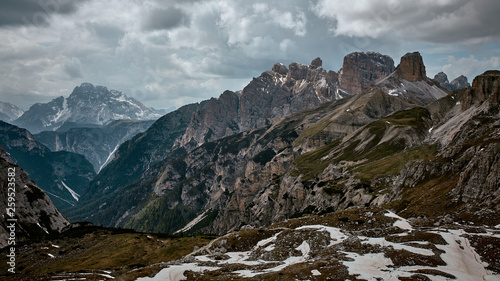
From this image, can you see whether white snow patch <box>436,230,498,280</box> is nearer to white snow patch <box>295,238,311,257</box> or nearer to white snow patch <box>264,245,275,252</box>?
white snow patch <box>295,238,311,257</box>

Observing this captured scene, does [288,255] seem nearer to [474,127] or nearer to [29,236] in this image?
[474,127]

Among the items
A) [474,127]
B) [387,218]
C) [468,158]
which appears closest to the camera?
[387,218]

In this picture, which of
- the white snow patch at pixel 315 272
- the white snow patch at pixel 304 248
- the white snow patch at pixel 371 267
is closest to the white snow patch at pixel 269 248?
the white snow patch at pixel 304 248

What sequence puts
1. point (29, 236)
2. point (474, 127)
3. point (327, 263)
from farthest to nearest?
1. point (29, 236)
2. point (474, 127)
3. point (327, 263)

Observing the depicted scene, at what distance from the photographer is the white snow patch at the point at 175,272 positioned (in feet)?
223

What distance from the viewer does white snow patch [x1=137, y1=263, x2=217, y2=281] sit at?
68.1 m

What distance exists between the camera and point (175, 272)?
2788 inches

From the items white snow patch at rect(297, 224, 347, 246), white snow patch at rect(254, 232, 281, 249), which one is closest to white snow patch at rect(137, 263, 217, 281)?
white snow patch at rect(254, 232, 281, 249)

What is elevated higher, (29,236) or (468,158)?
(468,158)

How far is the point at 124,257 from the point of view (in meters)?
126

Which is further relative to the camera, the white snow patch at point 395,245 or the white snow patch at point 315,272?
the white snow patch at point 395,245

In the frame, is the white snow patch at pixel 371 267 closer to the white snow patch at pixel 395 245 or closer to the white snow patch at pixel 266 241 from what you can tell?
the white snow patch at pixel 395 245

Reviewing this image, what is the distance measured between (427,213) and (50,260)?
131m

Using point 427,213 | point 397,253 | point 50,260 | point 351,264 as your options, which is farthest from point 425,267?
point 50,260
